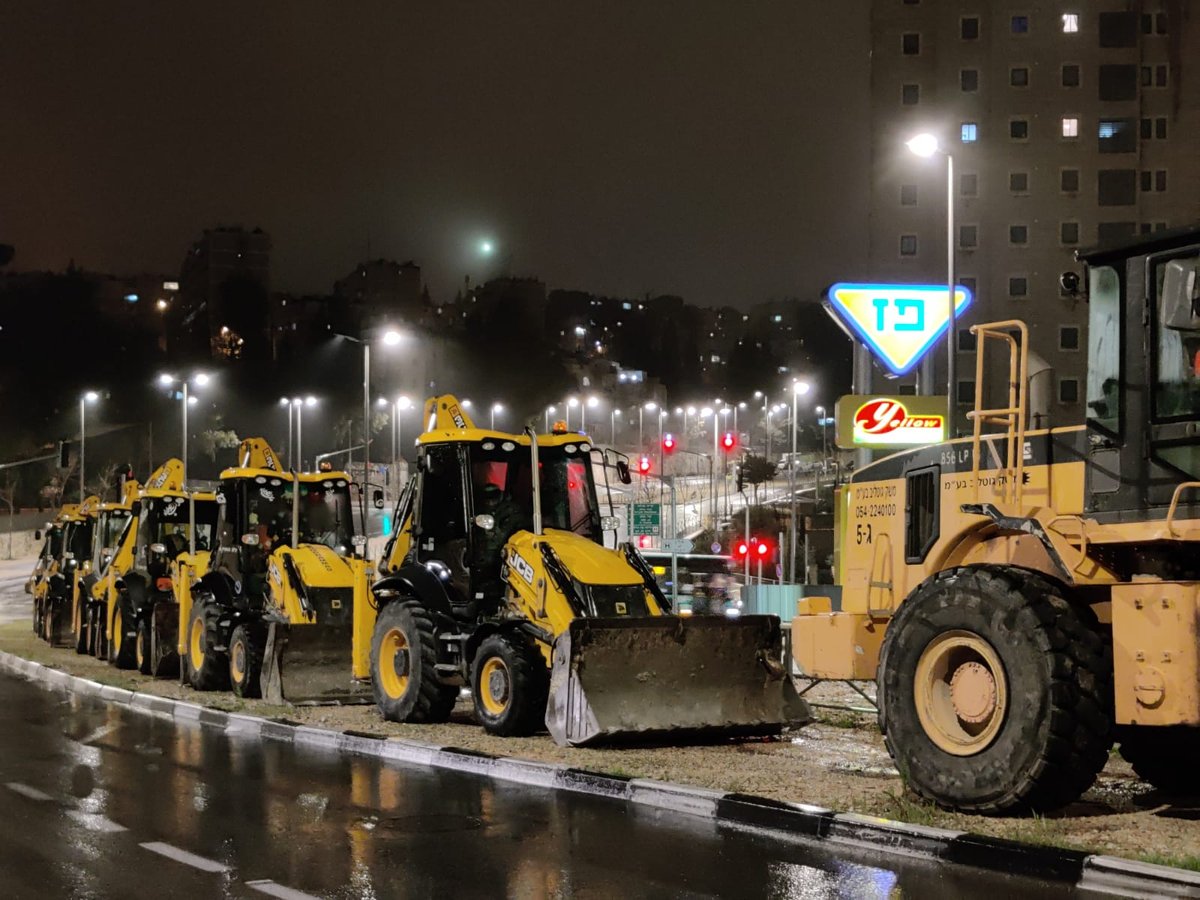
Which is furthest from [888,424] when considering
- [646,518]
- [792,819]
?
[792,819]

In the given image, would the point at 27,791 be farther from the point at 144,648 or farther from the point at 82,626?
the point at 82,626

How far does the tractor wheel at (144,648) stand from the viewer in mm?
24344

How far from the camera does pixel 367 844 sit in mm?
9133

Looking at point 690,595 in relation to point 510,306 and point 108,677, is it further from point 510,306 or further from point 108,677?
point 510,306

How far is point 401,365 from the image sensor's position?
426ft

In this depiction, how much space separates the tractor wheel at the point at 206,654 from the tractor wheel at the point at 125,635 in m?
3.85

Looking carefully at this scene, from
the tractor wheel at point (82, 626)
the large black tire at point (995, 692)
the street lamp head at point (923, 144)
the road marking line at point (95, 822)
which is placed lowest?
the tractor wheel at point (82, 626)

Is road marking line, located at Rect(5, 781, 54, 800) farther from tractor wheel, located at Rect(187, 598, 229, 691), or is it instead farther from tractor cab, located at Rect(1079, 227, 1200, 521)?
tractor wheel, located at Rect(187, 598, 229, 691)

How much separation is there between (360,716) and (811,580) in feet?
137

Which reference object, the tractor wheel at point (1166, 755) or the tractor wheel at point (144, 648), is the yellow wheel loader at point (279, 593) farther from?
the tractor wheel at point (1166, 755)

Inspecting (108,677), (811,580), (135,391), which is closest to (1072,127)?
(811,580)

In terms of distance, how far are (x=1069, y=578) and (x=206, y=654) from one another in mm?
15110

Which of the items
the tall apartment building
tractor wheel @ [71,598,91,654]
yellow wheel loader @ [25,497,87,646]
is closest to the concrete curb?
tractor wheel @ [71,598,91,654]

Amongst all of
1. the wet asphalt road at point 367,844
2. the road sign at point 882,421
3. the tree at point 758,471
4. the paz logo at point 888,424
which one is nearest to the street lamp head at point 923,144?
the road sign at point 882,421
